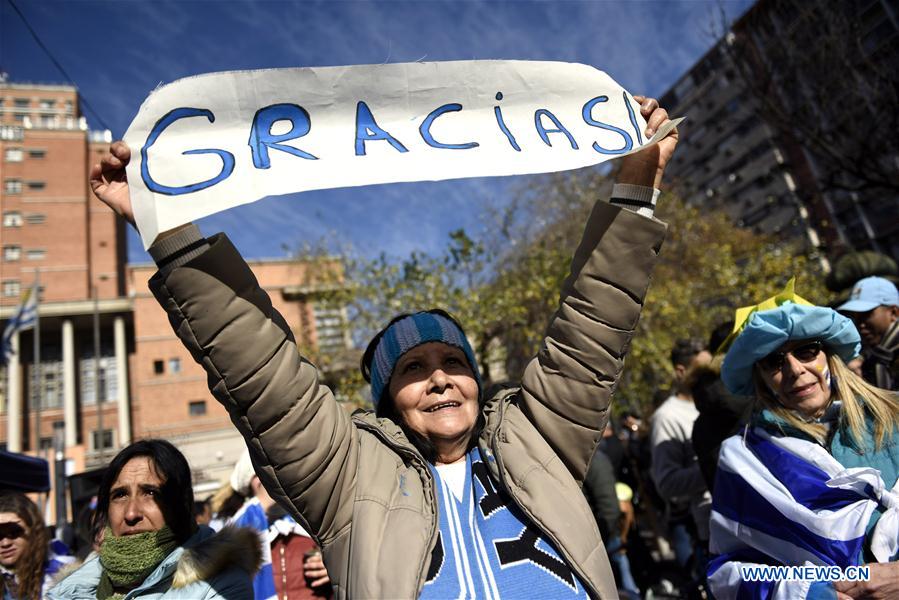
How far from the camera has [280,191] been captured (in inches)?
62.7

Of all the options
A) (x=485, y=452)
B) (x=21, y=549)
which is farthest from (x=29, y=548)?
(x=485, y=452)

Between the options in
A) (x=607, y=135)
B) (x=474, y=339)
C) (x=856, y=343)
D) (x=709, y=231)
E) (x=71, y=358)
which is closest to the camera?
(x=607, y=135)

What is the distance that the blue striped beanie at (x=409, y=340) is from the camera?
5.87ft

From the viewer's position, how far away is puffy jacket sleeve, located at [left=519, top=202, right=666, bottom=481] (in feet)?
5.33

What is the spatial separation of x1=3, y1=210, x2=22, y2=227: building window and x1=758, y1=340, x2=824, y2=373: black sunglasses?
155ft

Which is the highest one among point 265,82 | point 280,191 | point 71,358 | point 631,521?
point 71,358

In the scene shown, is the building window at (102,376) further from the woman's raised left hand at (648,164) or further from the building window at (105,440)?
the woman's raised left hand at (648,164)

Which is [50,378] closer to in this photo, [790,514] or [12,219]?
[12,219]

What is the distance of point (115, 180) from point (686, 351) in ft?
12.5

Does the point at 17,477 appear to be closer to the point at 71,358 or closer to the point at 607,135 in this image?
the point at 607,135

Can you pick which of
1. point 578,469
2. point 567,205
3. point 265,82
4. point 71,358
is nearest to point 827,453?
point 578,469

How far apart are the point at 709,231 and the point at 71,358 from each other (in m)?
34.7

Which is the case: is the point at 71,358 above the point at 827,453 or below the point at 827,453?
above

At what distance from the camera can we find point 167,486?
7.43 feet
